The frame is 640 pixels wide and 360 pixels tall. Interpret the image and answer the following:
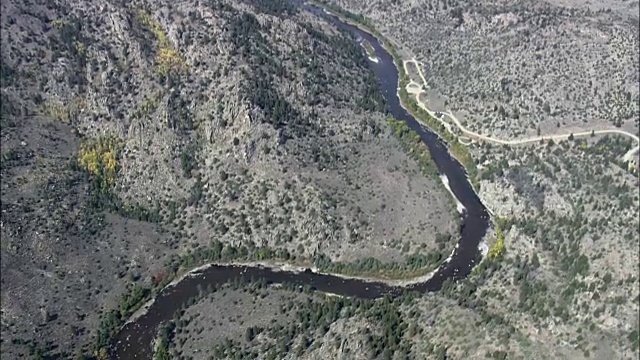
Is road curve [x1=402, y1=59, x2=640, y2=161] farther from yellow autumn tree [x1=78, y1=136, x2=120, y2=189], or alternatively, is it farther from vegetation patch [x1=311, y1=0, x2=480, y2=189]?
yellow autumn tree [x1=78, y1=136, x2=120, y2=189]

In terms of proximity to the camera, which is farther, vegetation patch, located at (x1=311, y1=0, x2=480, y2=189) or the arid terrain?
vegetation patch, located at (x1=311, y1=0, x2=480, y2=189)

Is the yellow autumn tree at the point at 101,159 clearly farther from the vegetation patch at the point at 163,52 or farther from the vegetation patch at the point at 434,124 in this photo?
the vegetation patch at the point at 434,124

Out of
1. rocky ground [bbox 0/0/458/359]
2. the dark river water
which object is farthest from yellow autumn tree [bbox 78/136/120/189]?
the dark river water

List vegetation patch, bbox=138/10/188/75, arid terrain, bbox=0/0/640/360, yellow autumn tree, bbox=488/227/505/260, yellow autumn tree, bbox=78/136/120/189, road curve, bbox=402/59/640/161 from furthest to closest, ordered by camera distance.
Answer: vegetation patch, bbox=138/10/188/75 < road curve, bbox=402/59/640/161 < yellow autumn tree, bbox=78/136/120/189 < yellow autumn tree, bbox=488/227/505/260 < arid terrain, bbox=0/0/640/360

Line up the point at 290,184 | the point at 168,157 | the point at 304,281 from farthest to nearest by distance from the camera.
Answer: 1. the point at 168,157
2. the point at 290,184
3. the point at 304,281

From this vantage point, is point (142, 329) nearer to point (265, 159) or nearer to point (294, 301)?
point (294, 301)

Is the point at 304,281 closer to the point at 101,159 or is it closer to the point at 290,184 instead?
the point at 290,184

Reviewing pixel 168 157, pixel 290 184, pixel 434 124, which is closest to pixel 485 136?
pixel 434 124

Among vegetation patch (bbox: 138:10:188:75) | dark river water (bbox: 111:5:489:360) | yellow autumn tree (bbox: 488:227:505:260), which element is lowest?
dark river water (bbox: 111:5:489:360)
